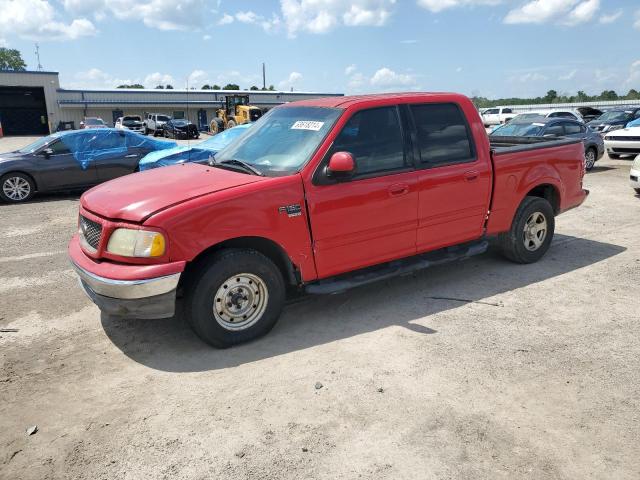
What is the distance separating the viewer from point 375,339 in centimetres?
420

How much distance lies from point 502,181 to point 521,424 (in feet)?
9.94

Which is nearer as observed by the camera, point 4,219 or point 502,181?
point 502,181

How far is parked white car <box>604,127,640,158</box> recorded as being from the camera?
14398 millimetres

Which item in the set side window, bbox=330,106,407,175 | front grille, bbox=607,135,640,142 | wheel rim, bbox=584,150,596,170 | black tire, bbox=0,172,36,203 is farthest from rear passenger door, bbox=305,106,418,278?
front grille, bbox=607,135,640,142

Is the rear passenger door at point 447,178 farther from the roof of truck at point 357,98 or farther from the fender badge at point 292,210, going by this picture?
the fender badge at point 292,210

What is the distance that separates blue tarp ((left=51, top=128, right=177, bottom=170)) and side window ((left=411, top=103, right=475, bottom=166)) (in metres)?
8.99

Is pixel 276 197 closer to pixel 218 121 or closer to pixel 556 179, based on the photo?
pixel 556 179

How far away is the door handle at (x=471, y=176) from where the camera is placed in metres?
5.06

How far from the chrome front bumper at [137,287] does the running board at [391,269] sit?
1190 mm

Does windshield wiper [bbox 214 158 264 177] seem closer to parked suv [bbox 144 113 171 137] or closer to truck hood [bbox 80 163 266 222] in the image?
truck hood [bbox 80 163 266 222]

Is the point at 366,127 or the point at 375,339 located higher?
the point at 366,127

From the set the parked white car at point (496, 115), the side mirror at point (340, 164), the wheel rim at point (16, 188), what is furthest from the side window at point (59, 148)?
the parked white car at point (496, 115)

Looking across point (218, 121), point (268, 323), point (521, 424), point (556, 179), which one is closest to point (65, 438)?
point (268, 323)

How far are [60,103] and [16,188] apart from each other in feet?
150
